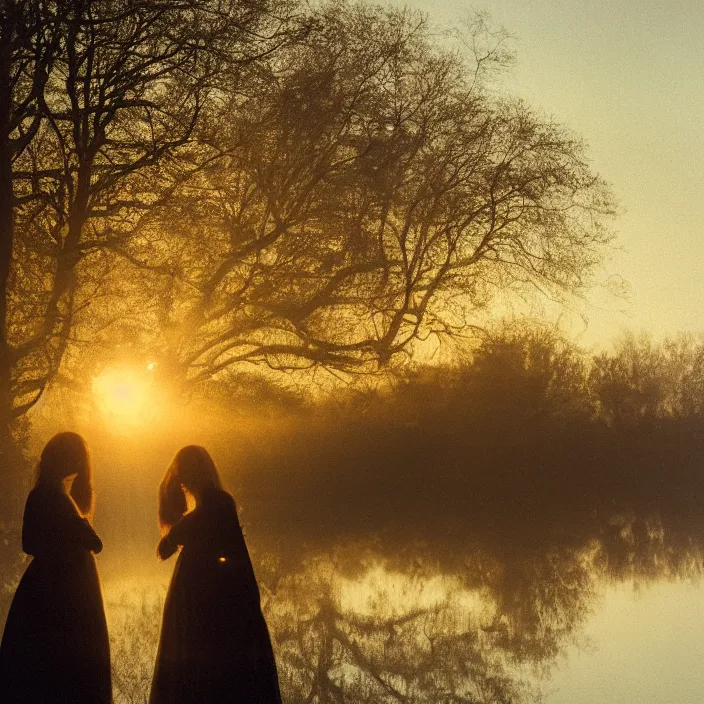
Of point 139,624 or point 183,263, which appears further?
point 183,263

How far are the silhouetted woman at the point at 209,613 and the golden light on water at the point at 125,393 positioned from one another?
15.5m

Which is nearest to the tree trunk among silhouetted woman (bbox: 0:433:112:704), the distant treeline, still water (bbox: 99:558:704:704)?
still water (bbox: 99:558:704:704)

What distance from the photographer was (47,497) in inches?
348

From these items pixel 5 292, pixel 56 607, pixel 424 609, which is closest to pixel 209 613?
pixel 56 607

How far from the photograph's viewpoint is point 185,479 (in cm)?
866

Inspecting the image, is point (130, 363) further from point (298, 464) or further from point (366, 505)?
point (366, 505)

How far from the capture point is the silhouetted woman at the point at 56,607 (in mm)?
8828

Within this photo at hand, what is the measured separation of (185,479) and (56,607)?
3.96ft

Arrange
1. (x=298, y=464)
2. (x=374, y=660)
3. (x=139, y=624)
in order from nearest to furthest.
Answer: (x=374, y=660), (x=139, y=624), (x=298, y=464)

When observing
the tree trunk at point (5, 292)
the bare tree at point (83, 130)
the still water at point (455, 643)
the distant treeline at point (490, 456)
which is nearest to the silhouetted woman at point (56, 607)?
the still water at point (455, 643)

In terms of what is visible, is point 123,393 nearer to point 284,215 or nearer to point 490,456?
point 284,215

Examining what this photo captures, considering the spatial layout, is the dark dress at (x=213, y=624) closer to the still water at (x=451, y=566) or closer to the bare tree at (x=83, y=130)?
the still water at (x=451, y=566)

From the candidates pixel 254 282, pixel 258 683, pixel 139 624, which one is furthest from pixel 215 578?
pixel 254 282

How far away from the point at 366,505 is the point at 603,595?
17.0m
